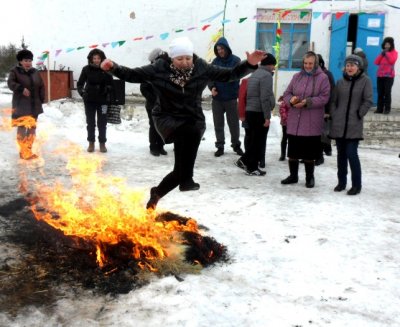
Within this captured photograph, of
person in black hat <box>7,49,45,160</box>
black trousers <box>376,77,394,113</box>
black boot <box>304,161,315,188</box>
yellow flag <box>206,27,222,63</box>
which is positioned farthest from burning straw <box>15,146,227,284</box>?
yellow flag <box>206,27,222,63</box>

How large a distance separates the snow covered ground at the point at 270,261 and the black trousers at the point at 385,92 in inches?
201

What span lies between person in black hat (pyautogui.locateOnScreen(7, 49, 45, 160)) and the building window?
8.44 meters

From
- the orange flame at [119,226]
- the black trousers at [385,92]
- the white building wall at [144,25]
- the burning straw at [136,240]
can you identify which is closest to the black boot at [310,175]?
the burning straw at [136,240]

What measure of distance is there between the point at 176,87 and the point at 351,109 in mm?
3210

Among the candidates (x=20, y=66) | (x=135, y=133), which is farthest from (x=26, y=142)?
(x=135, y=133)

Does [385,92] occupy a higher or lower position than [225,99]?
higher

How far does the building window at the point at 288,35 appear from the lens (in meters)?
14.7

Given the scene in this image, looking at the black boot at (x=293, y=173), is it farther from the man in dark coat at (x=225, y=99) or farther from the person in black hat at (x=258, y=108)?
the man in dark coat at (x=225, y=99)

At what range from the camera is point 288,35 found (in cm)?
1506

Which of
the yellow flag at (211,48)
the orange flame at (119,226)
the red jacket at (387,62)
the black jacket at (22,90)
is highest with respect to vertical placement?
the yellow flag at (211,48)

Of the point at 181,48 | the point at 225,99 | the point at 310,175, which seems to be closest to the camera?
the point at 181,48

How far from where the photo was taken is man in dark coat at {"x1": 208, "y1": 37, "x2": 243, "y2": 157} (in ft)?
29.9

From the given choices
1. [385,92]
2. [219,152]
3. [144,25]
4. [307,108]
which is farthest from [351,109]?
[144,25]

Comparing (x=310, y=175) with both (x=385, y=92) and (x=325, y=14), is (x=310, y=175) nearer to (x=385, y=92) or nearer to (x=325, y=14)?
(x=385, y=92)
